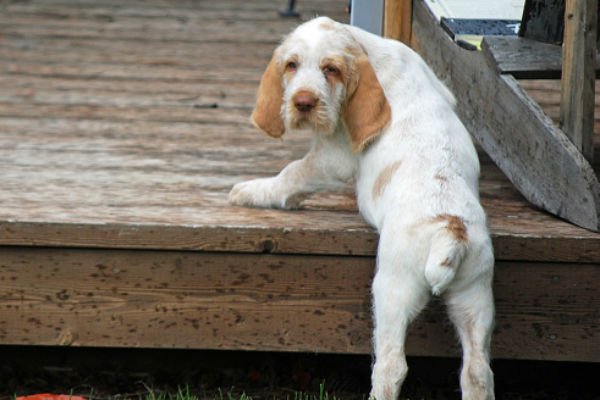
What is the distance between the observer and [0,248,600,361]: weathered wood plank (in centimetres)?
368

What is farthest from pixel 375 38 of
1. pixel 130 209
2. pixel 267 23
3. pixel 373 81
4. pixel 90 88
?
pixel 267 23

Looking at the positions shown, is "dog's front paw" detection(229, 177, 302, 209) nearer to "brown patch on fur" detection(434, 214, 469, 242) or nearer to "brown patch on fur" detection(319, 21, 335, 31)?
"brown patch on fur" detection(319, 21, 335, 31)

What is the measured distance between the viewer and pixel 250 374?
422 centimetres

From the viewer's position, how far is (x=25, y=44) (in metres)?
7.27

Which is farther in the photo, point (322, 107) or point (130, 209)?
point (130, 209)

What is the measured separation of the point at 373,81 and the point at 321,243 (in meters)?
0.51

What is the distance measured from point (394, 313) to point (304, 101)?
0.64 m

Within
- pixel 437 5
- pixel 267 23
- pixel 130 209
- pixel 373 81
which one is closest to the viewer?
pixel 373 81

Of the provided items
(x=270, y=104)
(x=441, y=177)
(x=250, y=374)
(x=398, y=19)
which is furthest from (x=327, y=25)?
(x=398, y=19)

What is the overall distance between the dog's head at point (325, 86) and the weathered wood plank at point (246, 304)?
43cm

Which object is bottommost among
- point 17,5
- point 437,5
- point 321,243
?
point 17,5

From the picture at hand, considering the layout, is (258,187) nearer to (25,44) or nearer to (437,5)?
(437,5)

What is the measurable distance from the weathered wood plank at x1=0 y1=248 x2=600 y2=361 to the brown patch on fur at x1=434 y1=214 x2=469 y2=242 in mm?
546

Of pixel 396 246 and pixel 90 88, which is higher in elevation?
pixel 396 246
